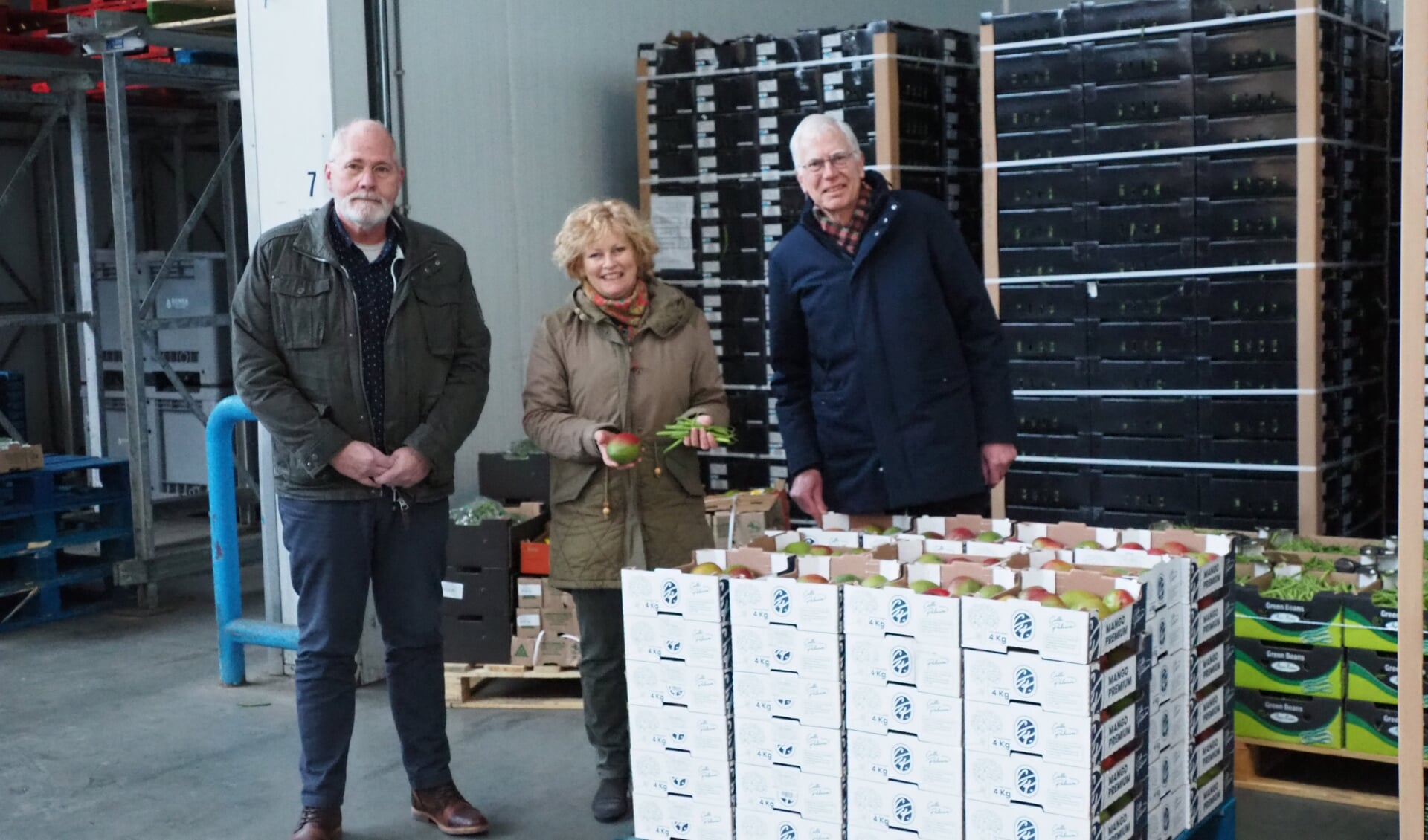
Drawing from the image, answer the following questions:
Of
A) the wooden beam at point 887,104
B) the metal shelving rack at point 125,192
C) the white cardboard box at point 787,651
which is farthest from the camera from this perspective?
the metal shelving rack at point 125,192

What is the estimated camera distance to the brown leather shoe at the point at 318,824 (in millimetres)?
4637

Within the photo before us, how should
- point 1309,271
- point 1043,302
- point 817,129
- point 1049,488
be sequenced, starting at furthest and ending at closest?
point 1049,488 < point 1043,302 < point 1309,271 < point 817,129

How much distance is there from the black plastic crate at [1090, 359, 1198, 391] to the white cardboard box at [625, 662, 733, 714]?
3728 millimetres

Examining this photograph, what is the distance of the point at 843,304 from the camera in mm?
4594

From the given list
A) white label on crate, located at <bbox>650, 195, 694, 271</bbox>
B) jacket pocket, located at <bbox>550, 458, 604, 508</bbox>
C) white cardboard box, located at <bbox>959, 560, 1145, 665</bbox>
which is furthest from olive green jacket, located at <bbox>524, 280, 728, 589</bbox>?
white label on crate, located at <bbox>650, 195, 694, 271</bbox>

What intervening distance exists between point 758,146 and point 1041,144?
1515mm

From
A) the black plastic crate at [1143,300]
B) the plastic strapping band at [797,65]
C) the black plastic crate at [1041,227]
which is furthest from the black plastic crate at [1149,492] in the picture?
the plastic strapping band at [797,65]

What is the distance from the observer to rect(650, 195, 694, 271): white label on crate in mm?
7930

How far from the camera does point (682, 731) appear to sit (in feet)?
11.9

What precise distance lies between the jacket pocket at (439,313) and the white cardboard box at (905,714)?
6.00 feet

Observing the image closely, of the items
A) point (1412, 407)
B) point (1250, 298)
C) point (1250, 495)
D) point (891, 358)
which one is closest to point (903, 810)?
point (1412, 407)

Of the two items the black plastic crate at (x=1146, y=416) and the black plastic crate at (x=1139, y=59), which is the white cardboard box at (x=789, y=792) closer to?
the black plastic crate at (x=1146, y=416)

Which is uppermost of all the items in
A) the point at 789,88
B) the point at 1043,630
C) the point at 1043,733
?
the point at 789,88

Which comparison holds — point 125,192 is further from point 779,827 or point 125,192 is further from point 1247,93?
point 779,827
